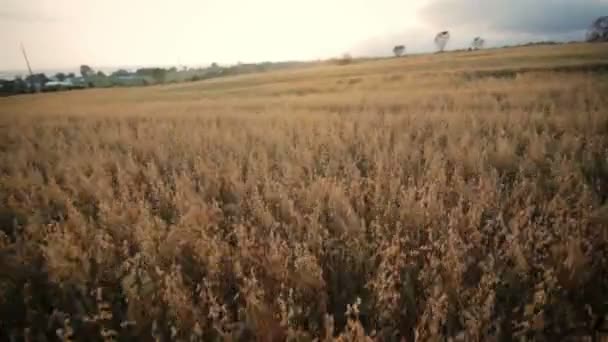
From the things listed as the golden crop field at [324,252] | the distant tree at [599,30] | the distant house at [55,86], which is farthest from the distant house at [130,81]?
the golden crop field at [324,252]

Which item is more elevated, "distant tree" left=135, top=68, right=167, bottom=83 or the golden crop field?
"distant tree" left=135, top=68, right=167, bottom=83

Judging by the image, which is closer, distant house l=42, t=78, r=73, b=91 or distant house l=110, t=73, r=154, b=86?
distant house l=42, t=78, r=73, b=91

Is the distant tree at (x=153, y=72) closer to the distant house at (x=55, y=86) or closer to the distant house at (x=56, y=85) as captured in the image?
the distant house at (x=56, y=85)

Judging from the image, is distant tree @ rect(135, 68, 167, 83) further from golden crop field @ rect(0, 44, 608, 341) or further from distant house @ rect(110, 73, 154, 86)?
golden crop field @ rect(0, 44, 608, 341)

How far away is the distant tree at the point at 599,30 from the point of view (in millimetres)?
32991

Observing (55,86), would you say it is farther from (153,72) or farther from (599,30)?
(599,30)

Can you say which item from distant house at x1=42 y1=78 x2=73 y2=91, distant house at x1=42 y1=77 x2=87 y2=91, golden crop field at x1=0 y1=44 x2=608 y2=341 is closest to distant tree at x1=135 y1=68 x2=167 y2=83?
distant house at x1=42 y1=77 x2=87 y2=91

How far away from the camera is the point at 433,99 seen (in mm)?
12055

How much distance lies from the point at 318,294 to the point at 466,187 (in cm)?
207

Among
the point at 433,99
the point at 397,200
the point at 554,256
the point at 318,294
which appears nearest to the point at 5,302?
the point at 318,294

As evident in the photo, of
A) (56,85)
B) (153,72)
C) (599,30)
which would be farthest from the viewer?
(153,72)

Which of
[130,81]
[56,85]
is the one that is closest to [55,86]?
[56,85]

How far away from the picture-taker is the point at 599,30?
34.0 m

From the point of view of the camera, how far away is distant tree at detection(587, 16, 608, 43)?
33.0 metres
